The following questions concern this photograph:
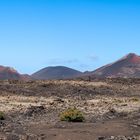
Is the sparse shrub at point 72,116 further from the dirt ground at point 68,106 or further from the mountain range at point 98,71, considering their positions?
the mountain range at point 98,71

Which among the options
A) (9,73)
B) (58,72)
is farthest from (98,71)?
(9,73)

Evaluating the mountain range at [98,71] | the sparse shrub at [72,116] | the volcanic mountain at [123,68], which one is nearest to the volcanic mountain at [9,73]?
the mountain range at [98,71]

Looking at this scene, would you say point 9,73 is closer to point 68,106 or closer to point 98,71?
point 98,71

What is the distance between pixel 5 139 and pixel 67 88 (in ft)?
99.9

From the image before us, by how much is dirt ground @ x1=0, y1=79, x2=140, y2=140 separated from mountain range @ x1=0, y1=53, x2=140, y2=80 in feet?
164

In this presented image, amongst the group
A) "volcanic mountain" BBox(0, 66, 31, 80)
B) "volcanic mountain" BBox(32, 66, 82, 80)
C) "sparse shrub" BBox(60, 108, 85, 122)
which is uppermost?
"volcanic mountain" BBox(32, 66, 82, 80)

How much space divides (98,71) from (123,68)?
12.5 meters

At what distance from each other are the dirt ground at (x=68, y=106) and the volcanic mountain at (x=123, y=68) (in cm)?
5828

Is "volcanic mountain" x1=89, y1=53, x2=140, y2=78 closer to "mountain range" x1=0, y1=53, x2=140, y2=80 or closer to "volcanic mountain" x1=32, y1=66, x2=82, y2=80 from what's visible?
"mountain range" x1=0, y1=53, x2=140, y2=80

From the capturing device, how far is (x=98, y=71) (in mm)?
135750

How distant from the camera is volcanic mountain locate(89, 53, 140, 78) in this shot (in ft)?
391

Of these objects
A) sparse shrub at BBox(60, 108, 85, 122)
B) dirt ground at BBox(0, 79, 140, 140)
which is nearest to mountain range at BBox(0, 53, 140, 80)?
dirt ground at BBox(0, 79, 140, 140)

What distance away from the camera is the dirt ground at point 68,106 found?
72.2 ft

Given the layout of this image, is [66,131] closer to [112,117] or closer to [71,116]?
[71,116]
